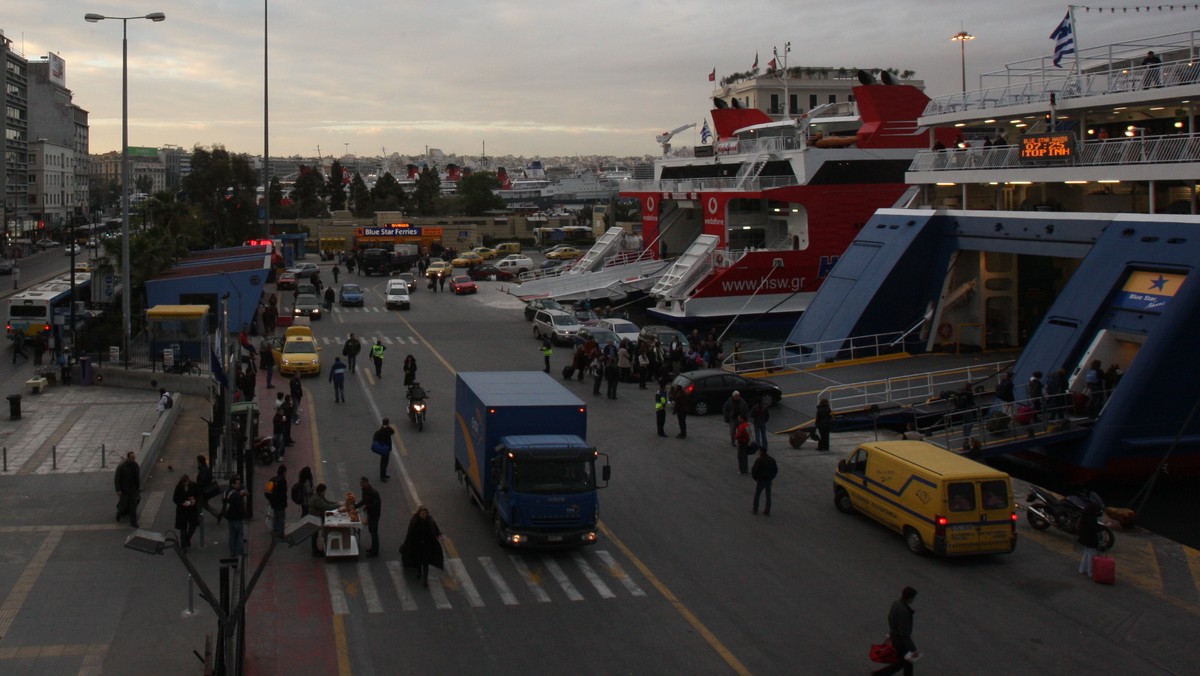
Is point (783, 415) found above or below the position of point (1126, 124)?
below

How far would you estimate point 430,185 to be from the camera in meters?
136

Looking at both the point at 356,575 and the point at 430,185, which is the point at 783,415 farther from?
the point at 430,185

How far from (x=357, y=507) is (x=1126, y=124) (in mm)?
22588

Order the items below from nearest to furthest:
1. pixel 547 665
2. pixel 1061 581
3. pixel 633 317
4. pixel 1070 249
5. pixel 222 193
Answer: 1. pixel 547 665
2. pixel 1061 581
3. pixel 1070 249
4. pixel 633 317
5. pixel 222 193

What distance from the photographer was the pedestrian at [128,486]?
1673cm

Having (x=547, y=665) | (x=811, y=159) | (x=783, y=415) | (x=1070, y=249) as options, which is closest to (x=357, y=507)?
(x=547, y=665)

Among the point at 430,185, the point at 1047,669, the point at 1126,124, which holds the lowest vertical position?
the point at 1047,669

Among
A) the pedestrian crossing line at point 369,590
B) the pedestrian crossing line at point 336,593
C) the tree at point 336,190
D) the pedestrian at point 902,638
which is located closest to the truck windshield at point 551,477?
the pedestrian crossing line at point 369,590

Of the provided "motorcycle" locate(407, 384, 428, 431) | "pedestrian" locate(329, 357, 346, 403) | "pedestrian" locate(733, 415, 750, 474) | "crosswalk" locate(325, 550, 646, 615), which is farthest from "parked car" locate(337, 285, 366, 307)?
"crosswalk" locate(325, 550, 646, 615)

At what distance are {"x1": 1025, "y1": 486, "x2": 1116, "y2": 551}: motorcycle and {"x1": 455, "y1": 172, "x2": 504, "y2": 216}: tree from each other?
121m

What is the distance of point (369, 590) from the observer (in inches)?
559

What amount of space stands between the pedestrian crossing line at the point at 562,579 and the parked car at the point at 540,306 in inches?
1123

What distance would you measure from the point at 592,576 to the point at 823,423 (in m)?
8.99

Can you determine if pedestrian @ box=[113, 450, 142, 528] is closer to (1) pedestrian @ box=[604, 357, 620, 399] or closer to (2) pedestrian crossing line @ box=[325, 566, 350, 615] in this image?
(2) pedestrian crossing line @ box=[325, 566, 350, 615]
